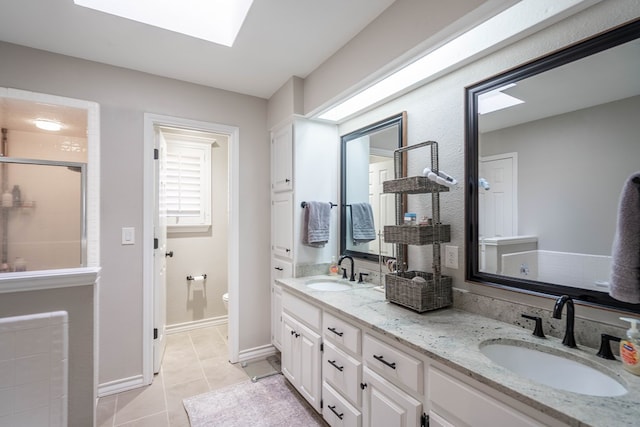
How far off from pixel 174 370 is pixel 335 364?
1715 millimetres

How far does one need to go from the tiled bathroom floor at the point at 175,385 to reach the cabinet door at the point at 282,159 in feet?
5.49

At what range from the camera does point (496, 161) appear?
144cm

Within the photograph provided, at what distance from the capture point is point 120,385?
7.20 ft

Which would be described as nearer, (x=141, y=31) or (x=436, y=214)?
(x=436, y=214)

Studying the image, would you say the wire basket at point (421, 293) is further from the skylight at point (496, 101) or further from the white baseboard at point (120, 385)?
the white baseboard at point (120, 385)

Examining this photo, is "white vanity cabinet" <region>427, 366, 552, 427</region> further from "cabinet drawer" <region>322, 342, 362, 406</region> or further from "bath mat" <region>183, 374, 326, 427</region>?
"bath mat" <region>183, 374, 326, 427</region>

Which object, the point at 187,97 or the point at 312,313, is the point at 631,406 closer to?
the point at 312,313

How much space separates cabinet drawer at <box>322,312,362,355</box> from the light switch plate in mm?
1648

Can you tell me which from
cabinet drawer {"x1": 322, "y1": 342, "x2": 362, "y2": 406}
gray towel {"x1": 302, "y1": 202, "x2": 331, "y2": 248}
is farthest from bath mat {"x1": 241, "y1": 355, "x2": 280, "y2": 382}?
gray towel {"x1": 302, "y1": 202, "x2": 331, "y2": 248}

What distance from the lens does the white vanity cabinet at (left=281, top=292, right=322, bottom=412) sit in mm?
1780

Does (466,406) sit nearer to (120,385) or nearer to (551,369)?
(551,369)

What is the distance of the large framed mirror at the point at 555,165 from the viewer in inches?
41.7

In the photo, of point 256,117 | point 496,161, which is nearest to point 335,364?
point 496,161

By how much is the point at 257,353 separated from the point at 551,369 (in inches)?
91.4
